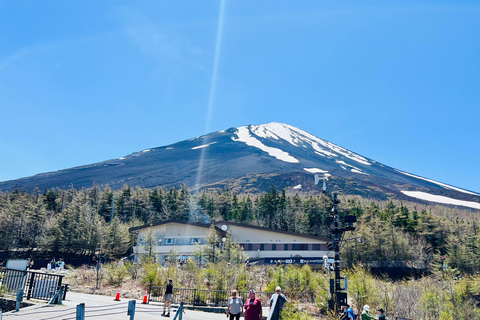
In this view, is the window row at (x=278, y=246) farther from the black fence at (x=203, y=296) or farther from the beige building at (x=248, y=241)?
the black fence at (x=203, y=296)

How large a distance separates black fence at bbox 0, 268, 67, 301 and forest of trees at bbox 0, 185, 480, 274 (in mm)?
36692

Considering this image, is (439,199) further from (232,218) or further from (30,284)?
(30,284)

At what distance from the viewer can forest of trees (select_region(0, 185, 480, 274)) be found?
1965 inches

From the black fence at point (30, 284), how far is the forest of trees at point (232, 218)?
120 ft

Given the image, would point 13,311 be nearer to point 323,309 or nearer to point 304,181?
point 323,309

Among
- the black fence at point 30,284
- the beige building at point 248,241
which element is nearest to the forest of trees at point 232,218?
the beige building at point 248,241

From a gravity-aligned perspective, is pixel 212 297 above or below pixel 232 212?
below

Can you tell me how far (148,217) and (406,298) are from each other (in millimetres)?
63106

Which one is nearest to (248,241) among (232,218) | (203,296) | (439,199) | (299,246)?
(299,246)

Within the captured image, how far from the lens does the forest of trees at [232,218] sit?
49.9m

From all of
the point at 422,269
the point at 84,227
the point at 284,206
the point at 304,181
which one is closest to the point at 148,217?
the point at 84,227

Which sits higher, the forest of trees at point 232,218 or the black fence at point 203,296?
the forest of trees at point 232,218

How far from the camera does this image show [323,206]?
68.8m

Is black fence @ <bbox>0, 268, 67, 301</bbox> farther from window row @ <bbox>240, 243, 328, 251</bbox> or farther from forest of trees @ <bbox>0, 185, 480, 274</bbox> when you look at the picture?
forest of trees @ <bbox>0, 185, 480, 274</bbox>
